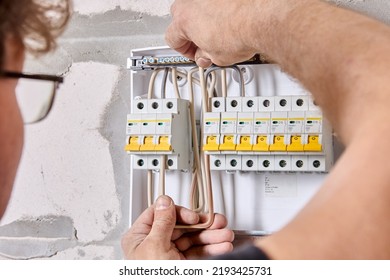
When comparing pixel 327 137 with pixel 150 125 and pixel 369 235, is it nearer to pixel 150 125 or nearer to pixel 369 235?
pixel 150 125

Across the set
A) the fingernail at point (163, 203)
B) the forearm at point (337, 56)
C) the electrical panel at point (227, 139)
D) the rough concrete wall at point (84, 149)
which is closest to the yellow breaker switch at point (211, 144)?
the electrical panel at point (227, 139)

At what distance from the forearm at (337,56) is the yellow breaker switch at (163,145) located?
38 cm

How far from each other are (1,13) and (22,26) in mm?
32

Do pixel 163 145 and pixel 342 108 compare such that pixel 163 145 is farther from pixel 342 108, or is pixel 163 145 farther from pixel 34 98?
pixel 342 108

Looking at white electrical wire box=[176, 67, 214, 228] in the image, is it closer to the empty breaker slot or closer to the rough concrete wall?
the empty breaker slot

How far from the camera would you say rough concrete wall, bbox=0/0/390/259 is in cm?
110

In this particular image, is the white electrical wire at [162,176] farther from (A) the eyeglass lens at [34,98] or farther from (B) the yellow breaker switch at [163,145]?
(A) the eyeglass lens at [34,98]

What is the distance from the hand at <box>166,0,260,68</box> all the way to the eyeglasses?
0.23 meters

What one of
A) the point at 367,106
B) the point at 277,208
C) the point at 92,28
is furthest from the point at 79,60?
the point at 367,106

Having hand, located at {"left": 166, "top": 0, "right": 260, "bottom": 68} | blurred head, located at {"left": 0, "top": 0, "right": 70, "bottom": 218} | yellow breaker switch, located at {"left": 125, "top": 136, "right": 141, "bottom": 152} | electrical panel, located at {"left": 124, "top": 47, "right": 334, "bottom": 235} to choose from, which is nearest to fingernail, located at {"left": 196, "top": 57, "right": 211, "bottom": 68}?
hand, located at {"left": 166, "top": 0, "right": 260, "bottom": 68}

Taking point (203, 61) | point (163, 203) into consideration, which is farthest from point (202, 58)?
point (163, 203)

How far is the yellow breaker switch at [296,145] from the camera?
910mm

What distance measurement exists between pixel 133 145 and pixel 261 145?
24 centimetres

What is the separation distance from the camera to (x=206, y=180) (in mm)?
991
